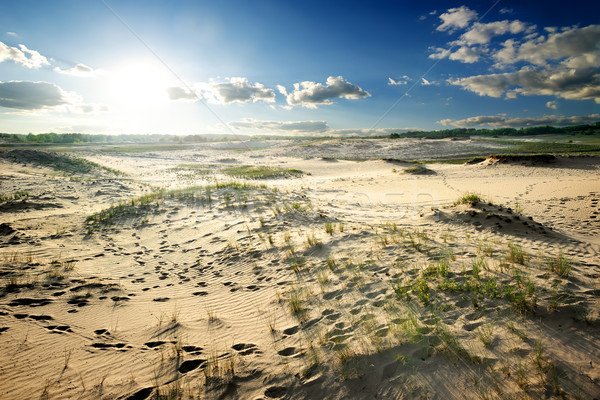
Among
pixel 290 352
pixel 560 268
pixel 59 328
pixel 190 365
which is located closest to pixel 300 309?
pixel 290 352

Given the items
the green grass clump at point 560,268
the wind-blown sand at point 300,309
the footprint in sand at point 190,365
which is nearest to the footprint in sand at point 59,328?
the wind-blown sand at point 300,309

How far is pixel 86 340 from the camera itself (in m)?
3.97

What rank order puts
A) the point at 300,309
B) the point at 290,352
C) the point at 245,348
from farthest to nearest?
the point at 300,309, the point at 245,348, the point at 290,352

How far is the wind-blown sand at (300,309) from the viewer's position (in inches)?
119

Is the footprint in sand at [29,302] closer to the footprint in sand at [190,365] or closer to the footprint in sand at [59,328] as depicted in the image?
the footprint in sand at [59,328]

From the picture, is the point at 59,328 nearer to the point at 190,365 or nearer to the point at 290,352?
the point at 190,365

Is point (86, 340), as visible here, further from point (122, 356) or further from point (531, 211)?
point (531, 211)

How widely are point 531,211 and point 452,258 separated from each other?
29.2 ft

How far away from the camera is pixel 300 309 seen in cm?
456

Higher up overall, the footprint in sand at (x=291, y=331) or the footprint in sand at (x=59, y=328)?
the footprint in sand at (x=291, y=331)

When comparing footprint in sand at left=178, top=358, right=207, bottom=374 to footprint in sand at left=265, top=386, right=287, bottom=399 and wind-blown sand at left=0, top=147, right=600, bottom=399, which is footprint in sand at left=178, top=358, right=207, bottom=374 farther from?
footprint in sand at left=265, top=386, right=287, bottom=399

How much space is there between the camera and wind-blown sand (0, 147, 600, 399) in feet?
9.90

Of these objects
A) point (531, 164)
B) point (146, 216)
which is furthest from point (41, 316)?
point (531, 164)

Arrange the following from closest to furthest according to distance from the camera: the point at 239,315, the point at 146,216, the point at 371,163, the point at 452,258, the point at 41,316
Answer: the point at 41,316 < the point at 239,315 < the point at 452,258 < the point at 146,216 < the point at 371,163
